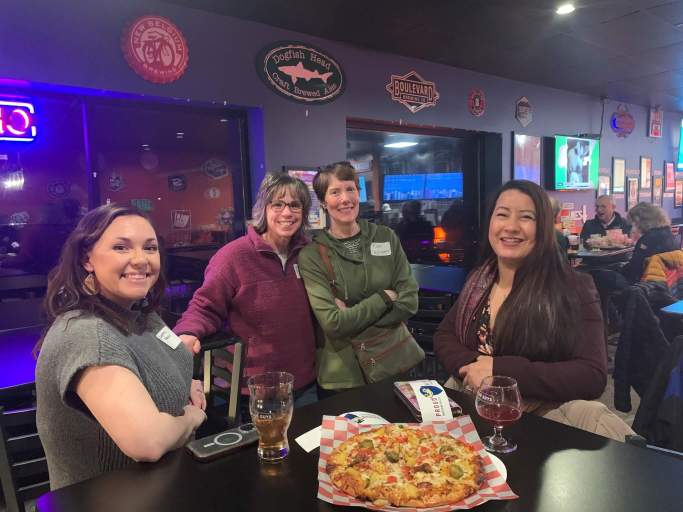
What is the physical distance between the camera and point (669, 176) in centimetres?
866

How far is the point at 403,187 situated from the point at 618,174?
14.1ft

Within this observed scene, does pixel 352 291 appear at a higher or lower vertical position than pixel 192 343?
higher

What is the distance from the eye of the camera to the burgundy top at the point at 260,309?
206 centimetres

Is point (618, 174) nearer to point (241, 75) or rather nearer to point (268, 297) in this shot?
point (241, 75)

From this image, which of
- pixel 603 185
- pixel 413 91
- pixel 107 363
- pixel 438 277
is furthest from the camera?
pixel 603 185

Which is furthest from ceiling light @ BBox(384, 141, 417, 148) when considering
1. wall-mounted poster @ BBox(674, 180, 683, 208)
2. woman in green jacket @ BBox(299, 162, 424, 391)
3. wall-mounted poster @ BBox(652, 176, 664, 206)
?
wall-mounted poster @ BBox(674, 180, 683, 208)

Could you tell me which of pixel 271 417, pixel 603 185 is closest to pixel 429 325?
pixel 271 417

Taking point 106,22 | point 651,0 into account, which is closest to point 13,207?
point 106,22

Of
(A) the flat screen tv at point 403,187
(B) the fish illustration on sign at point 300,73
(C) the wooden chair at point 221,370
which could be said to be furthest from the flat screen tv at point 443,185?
(C) the wooden chair at point 221,370

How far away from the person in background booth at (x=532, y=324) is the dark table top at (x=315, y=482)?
317 mm

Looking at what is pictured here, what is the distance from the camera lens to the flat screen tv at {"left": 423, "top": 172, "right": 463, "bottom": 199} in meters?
5.29

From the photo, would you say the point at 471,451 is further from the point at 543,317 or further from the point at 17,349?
the point at 17,349

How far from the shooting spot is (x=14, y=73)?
2.53 metres

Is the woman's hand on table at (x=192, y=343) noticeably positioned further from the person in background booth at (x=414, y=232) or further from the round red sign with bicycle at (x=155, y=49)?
the person in background booth at (x=414, y=232)
